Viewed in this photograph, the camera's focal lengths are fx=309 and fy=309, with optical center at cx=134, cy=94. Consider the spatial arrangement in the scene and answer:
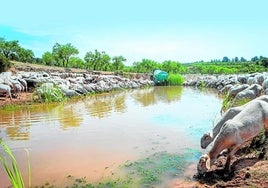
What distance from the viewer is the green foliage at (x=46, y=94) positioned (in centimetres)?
1942

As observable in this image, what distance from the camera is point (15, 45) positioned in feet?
194

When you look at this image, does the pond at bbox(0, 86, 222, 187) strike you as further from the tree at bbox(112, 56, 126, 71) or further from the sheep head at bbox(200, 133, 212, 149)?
the tree at bbox(112, 56, 126, 71)

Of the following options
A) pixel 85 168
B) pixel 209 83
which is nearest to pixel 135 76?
pixel 209 83

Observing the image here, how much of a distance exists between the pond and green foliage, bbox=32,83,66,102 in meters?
3.65

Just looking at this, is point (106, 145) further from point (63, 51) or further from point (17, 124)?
point (63, 51)

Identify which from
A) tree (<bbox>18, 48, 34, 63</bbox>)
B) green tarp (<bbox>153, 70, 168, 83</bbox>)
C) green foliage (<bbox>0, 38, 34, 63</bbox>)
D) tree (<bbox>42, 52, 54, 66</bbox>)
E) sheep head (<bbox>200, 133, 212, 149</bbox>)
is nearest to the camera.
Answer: sheep head (<bbox>200, 133, 212, 149</bbox>)

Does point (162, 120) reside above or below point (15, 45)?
below

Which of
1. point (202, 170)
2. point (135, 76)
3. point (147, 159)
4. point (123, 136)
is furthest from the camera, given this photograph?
point (135, 76)

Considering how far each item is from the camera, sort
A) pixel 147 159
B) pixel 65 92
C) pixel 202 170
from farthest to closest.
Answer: pixel 65 92
pixel 147 159
pixel 202 170

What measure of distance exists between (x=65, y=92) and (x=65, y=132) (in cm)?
1160

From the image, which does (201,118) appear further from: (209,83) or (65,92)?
(209,83)

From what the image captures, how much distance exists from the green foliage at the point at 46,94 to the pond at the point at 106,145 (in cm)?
365

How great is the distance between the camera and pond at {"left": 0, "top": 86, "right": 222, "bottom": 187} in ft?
22.6

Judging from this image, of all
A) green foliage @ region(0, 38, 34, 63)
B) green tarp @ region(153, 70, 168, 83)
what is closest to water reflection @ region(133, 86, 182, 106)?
green tarp @ region(153, 70, 168, 83)
